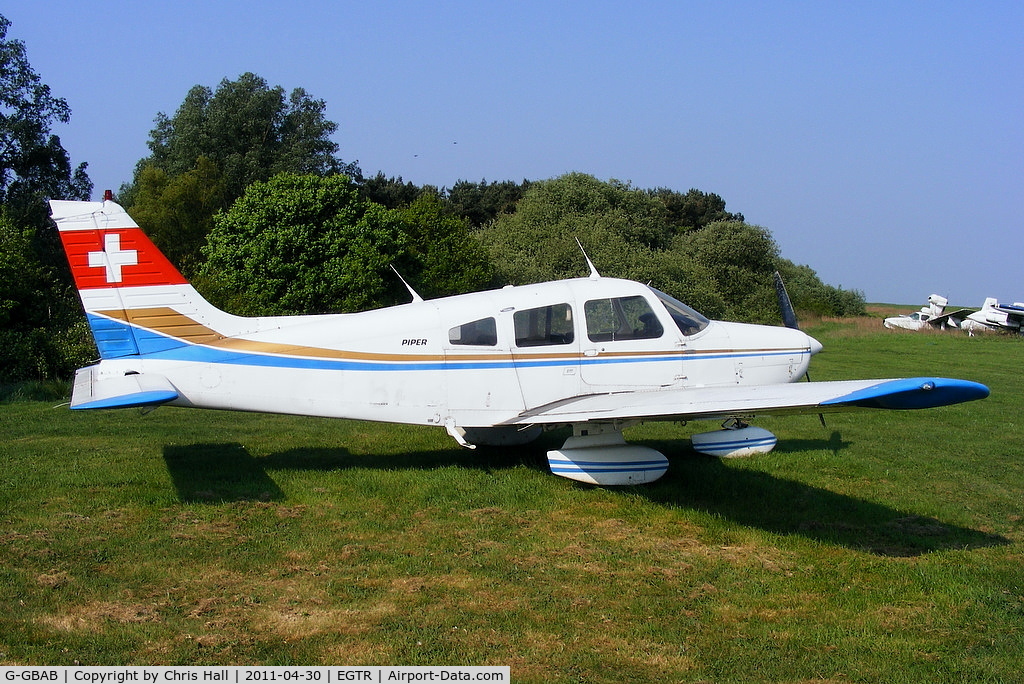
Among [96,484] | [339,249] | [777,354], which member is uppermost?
[339,249]

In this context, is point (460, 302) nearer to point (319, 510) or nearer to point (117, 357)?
point (319, 510)

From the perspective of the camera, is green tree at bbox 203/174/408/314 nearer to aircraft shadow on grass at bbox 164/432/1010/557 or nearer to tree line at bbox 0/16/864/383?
tree line at bbox 0/16/864/383

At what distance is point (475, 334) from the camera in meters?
8.75

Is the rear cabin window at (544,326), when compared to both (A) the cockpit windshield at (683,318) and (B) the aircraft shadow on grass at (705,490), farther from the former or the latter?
(B) the aircraft shadow on grass at (705,490)

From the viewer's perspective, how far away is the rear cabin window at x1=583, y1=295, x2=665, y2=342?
8.95 meters

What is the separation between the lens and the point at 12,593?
548 cm

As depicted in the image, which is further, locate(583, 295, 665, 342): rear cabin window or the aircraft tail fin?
locate(583, 295, 665, 342): rear cabin window

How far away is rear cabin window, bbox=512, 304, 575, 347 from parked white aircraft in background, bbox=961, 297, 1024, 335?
121ft

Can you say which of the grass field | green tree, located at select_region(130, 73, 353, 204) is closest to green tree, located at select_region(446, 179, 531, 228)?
green tree, located at select_region(130, 73, 353, 204)

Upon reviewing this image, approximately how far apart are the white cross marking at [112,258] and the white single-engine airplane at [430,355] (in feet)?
0.03

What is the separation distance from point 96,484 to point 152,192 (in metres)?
39.7

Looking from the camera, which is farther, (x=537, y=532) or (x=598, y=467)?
(x=598, y=467)

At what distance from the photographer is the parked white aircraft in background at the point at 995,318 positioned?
129ft

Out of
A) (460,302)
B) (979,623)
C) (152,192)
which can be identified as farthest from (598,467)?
(152,192)
